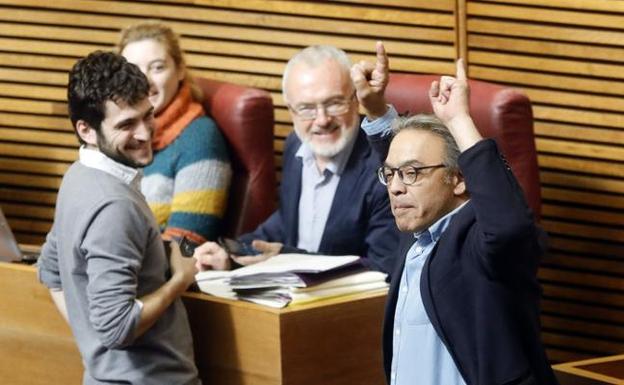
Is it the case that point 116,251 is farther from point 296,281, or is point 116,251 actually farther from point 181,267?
point 296,281

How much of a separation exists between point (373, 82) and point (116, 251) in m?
0.72

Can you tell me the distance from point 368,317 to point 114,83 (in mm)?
898

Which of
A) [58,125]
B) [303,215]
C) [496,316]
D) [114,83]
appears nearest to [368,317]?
[303,215]

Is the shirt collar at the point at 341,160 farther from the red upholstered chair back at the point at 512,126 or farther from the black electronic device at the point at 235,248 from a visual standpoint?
the black electronic device at the point at 235,248

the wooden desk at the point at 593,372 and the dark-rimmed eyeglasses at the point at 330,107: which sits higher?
the dark-rimmed eyeglasses at the point at 330,107

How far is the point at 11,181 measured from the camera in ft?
19.3

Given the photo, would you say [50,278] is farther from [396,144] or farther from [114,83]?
[396,144]

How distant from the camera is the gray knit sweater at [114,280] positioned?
11.7 ft

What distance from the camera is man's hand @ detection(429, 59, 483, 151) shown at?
9.43 feet

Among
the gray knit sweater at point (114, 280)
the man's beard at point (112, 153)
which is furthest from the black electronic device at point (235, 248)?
the man's beard at point (112, 153)

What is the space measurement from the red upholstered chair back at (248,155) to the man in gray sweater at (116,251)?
1.04 meters

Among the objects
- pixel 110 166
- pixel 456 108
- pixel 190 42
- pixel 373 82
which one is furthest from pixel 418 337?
pixel 190 42

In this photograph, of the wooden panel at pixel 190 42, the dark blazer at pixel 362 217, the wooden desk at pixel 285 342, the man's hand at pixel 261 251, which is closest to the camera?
the wooden desk at pixel 285 342

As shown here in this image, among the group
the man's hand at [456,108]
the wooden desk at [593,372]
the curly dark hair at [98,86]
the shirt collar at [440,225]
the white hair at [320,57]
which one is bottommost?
the wooden desk at [593,372]
